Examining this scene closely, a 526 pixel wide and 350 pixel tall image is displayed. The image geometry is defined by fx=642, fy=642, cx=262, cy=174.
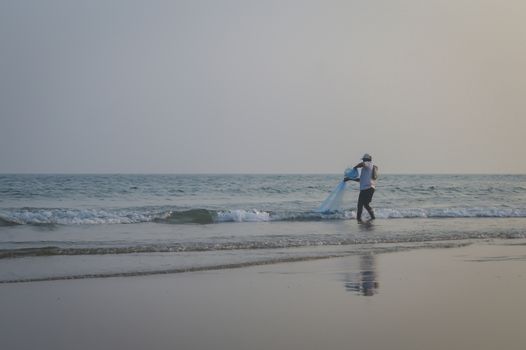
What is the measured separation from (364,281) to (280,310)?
2.17 meters

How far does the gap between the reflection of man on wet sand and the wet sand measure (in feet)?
0.05

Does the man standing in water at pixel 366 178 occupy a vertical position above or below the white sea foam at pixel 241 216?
above

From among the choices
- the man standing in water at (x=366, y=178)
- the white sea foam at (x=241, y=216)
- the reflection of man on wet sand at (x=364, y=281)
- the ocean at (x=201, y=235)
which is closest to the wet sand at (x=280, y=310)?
the reflection of man on wet sand at (x=364, y=281)

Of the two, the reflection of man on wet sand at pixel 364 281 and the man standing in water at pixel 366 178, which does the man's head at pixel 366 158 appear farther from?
the reflection of man on wet sand at pixel 364 281

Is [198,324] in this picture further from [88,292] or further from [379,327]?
[88,292]

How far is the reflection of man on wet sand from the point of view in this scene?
7617mm

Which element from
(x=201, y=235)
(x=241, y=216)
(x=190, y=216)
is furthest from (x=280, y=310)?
(x=190, y=216)

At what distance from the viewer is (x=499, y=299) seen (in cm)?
702

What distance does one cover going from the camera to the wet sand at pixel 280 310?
5340 millimetres

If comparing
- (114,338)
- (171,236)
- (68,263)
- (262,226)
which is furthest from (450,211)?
(114,338)

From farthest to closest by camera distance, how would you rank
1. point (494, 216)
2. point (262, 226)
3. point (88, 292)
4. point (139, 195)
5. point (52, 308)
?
point (139, 195) < point (494, 216) < point (262, 226) < point (88, 292) < point (52, 308)

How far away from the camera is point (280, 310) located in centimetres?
647

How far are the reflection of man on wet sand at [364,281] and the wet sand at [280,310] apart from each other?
0.05ft

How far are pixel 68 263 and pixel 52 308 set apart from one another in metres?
3.77
